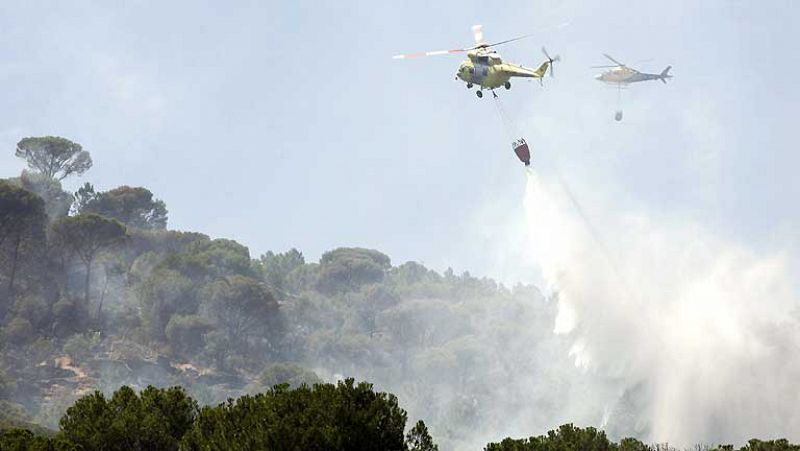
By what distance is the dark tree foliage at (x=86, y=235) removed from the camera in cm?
17250

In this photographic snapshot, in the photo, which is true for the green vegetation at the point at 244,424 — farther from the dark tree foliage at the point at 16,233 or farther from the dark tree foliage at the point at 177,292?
the dark tree foliage at the point at 177,292

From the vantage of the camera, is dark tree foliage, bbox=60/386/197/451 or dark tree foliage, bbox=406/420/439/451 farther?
dark tree foliage, bbox=60/386/197/451

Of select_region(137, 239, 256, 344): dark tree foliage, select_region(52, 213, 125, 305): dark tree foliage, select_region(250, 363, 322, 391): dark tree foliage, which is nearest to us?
select_region(250, 363, 322, 391): dark tree foliage

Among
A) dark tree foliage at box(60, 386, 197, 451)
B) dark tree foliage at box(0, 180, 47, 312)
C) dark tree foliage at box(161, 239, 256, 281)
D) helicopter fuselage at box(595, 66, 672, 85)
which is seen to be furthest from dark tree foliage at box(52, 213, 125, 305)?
dark tree foliage at box(60, 386, 197, 451)

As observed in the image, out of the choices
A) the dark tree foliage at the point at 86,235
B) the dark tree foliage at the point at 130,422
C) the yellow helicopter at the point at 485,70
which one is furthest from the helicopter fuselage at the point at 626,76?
the dark tree foliage at the point at 86,235

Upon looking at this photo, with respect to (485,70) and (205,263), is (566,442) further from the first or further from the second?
(205,263)

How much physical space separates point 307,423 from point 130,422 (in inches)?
447

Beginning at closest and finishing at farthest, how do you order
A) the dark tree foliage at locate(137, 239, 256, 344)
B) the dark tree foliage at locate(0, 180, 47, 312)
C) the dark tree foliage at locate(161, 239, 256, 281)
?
1. the dark tree foliage at locate(0, 180, 47, 312)
2. the dark tree foliage at locate(137, 239, 256, 344)
3. the dark tree foliage at locate(161, 239, 256, 281)

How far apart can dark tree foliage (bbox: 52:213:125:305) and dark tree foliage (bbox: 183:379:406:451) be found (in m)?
120

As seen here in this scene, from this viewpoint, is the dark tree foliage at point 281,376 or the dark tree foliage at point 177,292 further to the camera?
the dark tree foliage at point 177,292

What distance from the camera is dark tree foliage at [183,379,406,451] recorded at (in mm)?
53969

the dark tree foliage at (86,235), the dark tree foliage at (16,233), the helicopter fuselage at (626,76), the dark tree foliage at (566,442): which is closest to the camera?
the dark tree foliage at (566,442)

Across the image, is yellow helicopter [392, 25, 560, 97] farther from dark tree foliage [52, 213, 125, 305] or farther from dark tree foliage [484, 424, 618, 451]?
dark tree foliage [52, 213, 125, 305]

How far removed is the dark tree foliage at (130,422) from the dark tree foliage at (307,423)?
3321mm
